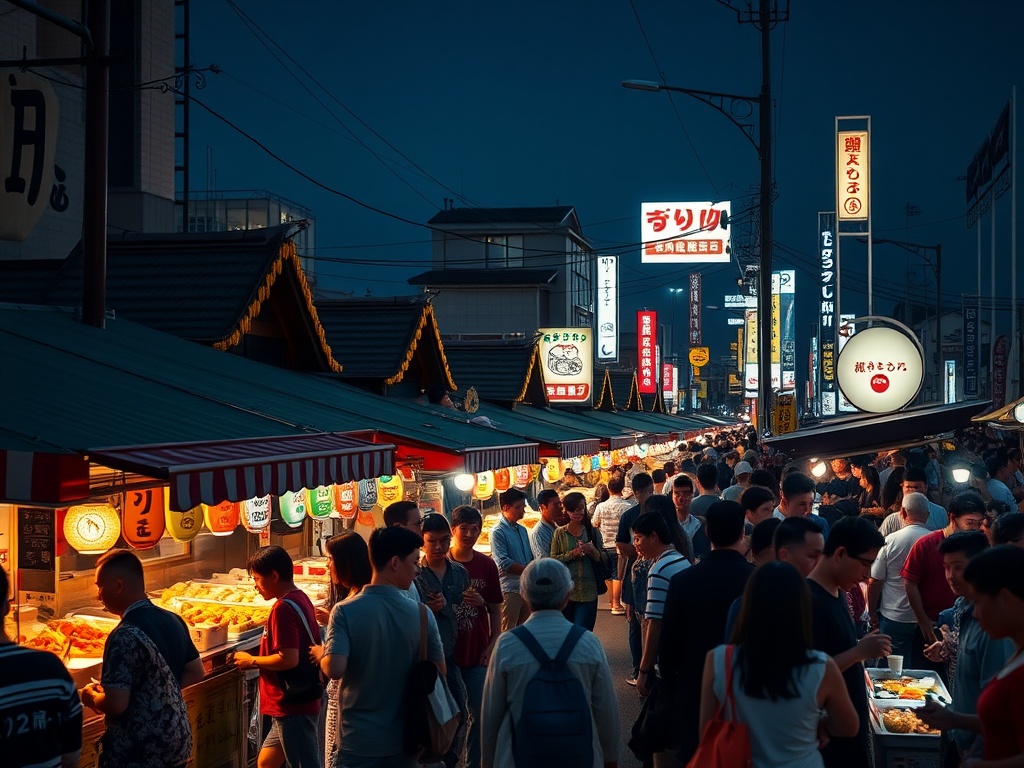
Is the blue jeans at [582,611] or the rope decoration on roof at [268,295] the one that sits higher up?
the rope decoration on roof at [268,295]

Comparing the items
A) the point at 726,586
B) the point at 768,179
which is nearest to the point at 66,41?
the point at 768,179

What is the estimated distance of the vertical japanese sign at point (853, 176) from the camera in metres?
24.9

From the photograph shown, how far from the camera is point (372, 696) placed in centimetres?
551

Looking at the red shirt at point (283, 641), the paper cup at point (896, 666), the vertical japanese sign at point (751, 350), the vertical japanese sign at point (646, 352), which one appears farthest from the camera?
the vertical japanese sign at point (646, 352)

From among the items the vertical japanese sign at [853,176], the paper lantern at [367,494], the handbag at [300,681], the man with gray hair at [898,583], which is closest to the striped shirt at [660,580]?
the handbag at [300,681]

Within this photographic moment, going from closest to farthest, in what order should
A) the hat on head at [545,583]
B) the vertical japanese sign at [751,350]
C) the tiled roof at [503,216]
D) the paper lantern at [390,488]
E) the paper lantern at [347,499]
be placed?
the hat on head at [545,583] < the paper lantern at [347,499] < the paper lantern at [390,488] < the vertical japanese sign at [751,350] < the tiled roof at [503,216]

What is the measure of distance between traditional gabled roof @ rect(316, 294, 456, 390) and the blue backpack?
10047 millimetres

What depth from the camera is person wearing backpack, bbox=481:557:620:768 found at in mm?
4668

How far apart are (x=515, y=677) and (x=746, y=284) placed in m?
43.5

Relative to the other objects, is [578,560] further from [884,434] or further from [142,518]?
[142,518]

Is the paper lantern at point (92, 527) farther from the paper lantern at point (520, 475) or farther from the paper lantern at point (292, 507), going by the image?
the paper lantern at point (520, 475)

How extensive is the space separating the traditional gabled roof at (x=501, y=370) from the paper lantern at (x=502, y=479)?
560 centimetres

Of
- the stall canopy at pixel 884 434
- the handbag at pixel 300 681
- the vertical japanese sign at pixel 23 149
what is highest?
the vertical japanese sign at pixel 23 149

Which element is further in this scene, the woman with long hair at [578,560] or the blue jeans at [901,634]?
the woman with long hair at [578,560]
